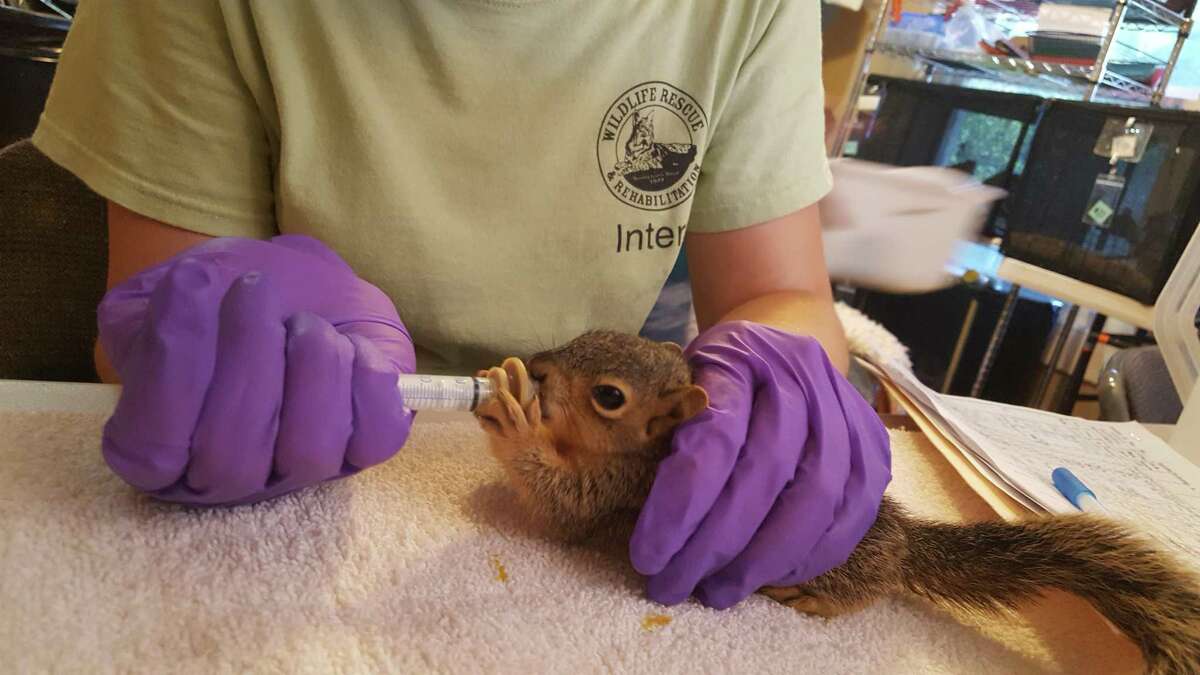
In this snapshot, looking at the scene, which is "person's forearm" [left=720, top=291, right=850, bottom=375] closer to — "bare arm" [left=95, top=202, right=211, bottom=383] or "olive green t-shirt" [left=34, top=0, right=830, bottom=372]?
"olive green t-shirt" [left=34, top=0, right=830, bottom=372]

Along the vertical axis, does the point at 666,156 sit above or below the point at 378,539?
above

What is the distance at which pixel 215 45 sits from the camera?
0.75 metres

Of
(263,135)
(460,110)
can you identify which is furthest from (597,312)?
(263,135)

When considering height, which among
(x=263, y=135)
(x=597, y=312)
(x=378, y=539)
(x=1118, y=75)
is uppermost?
(x=1118, y=75)

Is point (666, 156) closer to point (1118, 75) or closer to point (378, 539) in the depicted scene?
point (378, 539)

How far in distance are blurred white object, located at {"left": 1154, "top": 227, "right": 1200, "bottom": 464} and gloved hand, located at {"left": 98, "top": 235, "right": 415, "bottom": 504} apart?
1044 mm

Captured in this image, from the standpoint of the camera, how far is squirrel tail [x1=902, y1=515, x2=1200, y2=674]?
588 mm

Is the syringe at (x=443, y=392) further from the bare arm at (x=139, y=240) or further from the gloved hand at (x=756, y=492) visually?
the bare arm at (x=139, y=240)

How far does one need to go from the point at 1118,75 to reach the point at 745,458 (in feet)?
8.42

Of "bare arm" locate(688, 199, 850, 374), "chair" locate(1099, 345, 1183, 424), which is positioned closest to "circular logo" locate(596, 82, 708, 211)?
"bare arm" locate(688, 199, 850, 374)

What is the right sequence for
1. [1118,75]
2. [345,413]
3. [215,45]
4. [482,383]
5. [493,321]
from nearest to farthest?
[345,413] → [482,383] → [215,45] → [493,321] → [1118,75]

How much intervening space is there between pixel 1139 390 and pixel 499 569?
1455 millimetres

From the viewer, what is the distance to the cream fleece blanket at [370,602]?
464mm

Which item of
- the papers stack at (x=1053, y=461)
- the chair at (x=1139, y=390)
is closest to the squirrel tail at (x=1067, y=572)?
the papers stack at (x=1053, y=461)
